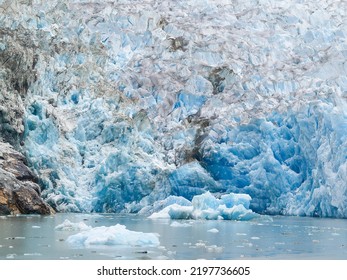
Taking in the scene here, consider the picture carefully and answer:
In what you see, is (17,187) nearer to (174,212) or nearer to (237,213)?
(174,212)

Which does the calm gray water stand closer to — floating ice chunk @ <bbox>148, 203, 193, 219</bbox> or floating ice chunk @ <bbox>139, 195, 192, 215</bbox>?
floating ice chunk @ <bbox>148, 203, 193, 219</bbox>

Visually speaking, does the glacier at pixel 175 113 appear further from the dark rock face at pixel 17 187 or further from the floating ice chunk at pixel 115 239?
the floating ice chunk at pixel 115 239

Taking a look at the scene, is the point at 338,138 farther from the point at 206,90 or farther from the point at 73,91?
the point at 73,91

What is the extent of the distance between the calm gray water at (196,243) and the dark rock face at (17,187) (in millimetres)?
2797

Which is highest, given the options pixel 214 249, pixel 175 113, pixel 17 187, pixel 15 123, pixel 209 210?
pixel 175 113

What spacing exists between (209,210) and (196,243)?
8.44 meters

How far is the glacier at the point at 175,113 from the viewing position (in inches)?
955

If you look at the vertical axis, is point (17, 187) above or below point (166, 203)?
above

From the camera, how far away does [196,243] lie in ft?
42.6

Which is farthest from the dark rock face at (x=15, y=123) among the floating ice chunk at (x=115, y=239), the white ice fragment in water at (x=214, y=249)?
the white ice fragment in water at (x=214, y=249)

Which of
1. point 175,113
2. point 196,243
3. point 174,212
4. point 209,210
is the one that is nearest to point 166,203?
point 174,212

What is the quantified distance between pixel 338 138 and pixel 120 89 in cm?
901

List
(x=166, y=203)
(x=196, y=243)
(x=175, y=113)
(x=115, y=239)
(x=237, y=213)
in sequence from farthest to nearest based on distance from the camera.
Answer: (x=175, y=113), (x=166, y=203), (x=237, y=213), (x=196, y=243), (x=115, y=239)

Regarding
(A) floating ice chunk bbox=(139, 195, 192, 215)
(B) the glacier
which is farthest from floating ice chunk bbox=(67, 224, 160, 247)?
(B) the glacier
